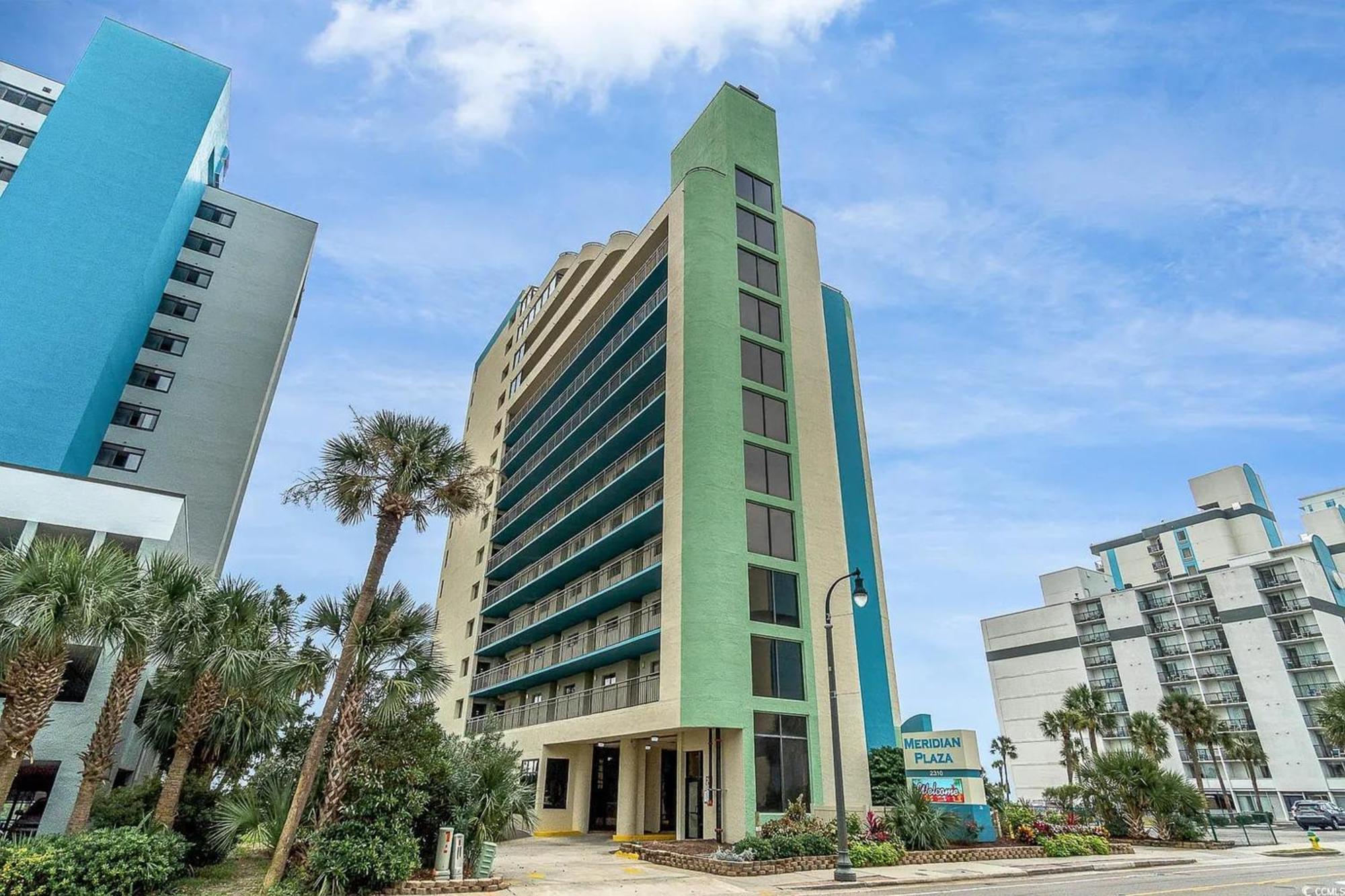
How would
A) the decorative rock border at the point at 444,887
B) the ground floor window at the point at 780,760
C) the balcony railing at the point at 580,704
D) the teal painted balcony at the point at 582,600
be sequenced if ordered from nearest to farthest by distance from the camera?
the decorative rock border at the point at 444,887, the ground floor window at the point at 780,760, the balcony railing at the point at 580,704, the teal painted balcony at the point at 582,600

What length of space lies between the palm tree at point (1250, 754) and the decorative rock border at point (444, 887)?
58.2 meters

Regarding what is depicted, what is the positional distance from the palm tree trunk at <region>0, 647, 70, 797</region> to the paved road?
→ 740 inches

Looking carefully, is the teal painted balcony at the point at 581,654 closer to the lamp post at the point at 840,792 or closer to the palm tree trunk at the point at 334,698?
the lamp post at the point at 840,792

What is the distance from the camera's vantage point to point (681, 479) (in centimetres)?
2809

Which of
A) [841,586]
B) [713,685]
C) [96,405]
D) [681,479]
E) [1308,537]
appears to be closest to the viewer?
[713,685]

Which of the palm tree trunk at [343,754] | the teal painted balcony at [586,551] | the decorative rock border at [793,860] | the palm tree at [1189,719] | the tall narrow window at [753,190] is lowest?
the decorative rock border at [793,860]

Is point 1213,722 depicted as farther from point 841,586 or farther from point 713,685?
point 713,685

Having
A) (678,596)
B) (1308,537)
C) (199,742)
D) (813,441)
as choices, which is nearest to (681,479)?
(678,596)

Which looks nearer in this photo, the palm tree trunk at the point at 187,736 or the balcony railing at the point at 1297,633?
the palm tree trunk at the point at 187,736

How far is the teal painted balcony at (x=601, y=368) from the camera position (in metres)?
35.1

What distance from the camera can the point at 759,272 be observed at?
34219mm

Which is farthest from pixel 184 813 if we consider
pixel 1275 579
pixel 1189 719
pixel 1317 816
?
pixel 1275 579

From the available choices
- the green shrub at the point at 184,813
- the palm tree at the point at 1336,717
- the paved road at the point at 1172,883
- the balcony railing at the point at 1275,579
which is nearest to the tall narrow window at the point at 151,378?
the green shrub at the point at 184,813

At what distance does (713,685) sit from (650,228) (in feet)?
77.9
